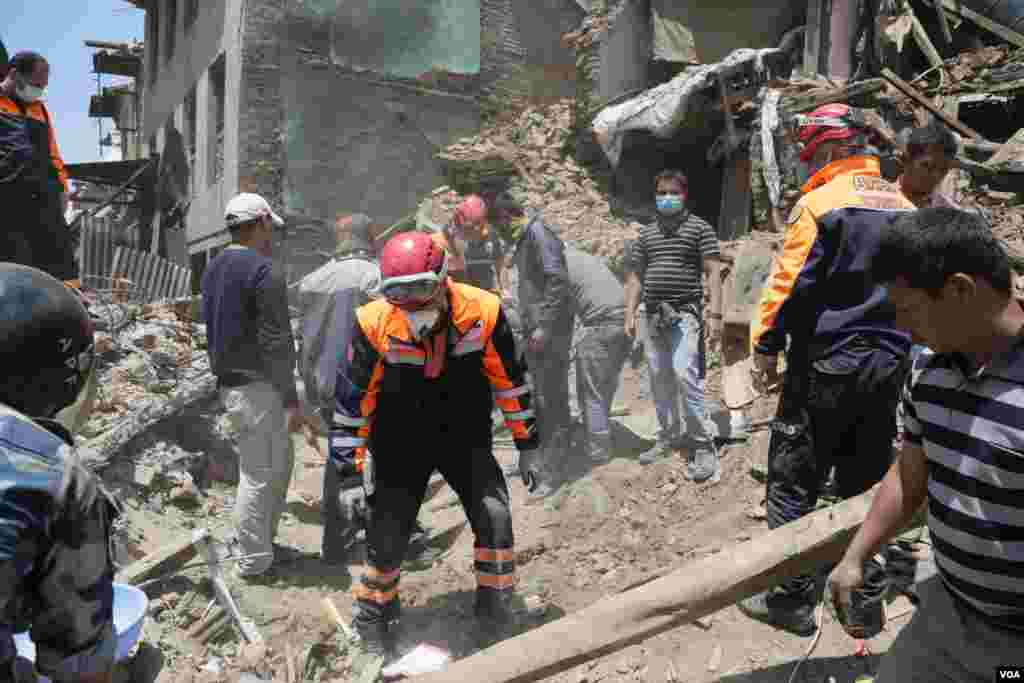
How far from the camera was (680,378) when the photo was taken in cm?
574

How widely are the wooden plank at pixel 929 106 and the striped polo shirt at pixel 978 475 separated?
23.7 ft

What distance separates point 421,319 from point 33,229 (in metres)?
3.77

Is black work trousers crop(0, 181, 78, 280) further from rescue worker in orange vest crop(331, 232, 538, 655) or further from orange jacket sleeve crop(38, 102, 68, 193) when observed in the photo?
rescue worker in orange vest crop(331, 232, 538, 655)

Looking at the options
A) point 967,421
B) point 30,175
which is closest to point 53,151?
point 30,175

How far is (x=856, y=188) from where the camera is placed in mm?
3283

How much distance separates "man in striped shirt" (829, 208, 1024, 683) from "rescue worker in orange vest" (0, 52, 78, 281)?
18.6 ft

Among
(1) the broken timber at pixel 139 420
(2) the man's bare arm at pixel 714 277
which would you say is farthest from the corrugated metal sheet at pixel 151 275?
(2) the man's bare arm at pixel 714 277

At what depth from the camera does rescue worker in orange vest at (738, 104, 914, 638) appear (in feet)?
10.5

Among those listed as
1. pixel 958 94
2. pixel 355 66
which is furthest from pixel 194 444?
pixel 958 94

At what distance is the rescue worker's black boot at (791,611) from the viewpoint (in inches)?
135

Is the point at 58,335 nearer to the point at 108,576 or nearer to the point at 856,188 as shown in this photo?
the point at 108,576

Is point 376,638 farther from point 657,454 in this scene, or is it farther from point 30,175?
point 30,175

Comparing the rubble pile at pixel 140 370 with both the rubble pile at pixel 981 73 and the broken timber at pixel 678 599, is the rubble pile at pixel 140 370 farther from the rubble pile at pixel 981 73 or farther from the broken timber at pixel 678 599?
the rubble pile at pixel 981 73

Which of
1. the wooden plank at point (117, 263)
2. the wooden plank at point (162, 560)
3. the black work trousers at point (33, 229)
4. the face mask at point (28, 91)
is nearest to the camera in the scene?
the wooden plank at point (162, 560)
